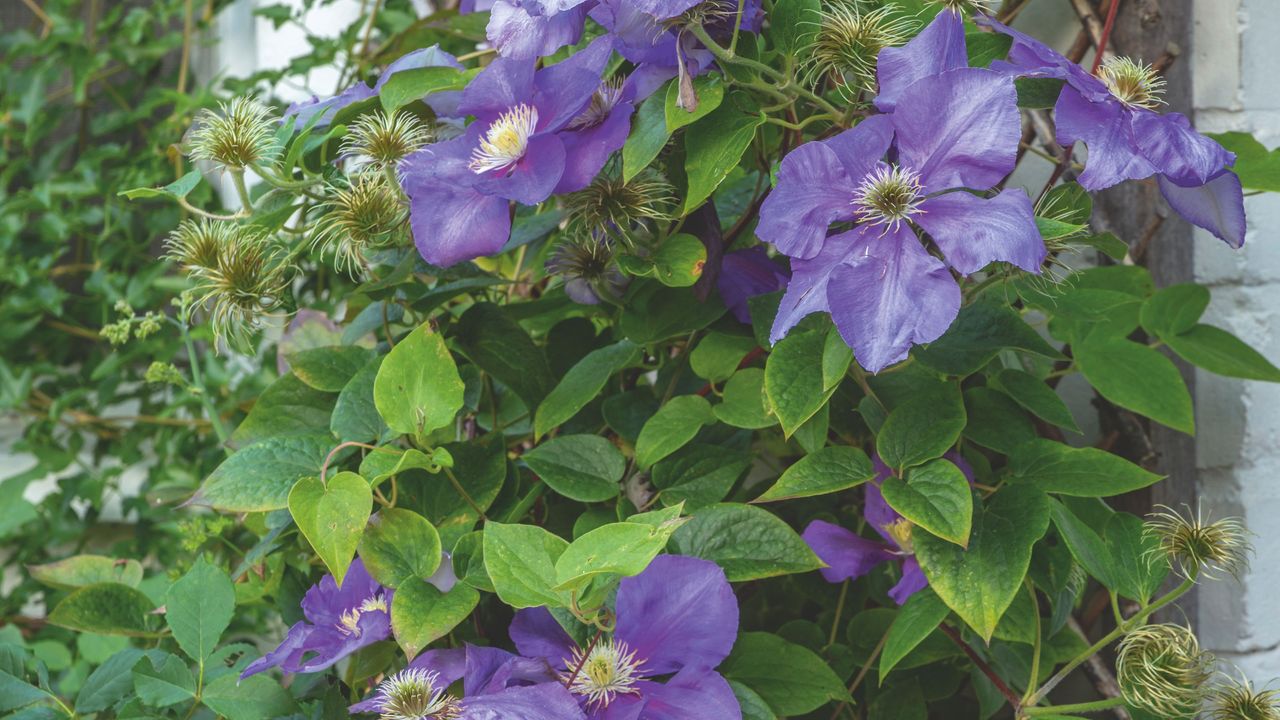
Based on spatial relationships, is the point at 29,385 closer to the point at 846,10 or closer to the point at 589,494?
the point at 589,494

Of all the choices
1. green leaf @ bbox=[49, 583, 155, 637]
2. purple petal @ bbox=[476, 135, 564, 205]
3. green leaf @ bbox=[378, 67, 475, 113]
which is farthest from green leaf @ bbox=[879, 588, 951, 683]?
green leaf @ bbox=[49, 583, 155, 637]

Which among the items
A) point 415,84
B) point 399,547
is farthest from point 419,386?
point 415,84

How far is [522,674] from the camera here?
2.11 ft

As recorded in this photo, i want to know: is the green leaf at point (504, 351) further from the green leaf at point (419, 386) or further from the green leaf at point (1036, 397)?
the green leaf at point (1036, 397)

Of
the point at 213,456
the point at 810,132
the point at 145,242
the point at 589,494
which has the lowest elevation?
the point at 213,456

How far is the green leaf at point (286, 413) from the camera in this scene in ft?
2.60

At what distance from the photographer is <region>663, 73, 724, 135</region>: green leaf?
1.98 ft

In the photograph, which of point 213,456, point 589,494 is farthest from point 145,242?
point 589,494

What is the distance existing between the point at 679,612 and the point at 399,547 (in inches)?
7.4

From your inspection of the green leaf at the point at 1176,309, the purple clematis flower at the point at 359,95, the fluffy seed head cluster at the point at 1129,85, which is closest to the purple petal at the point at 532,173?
the purple clematis flower at the point at 359,95

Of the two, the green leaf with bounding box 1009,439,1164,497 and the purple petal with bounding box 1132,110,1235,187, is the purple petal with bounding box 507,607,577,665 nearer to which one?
the green leaf with bounding box 1009,439,1164,497

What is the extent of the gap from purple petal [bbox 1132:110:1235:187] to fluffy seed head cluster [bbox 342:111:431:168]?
0.45m

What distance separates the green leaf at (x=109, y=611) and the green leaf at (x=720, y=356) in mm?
472

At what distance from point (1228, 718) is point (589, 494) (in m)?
0.40
